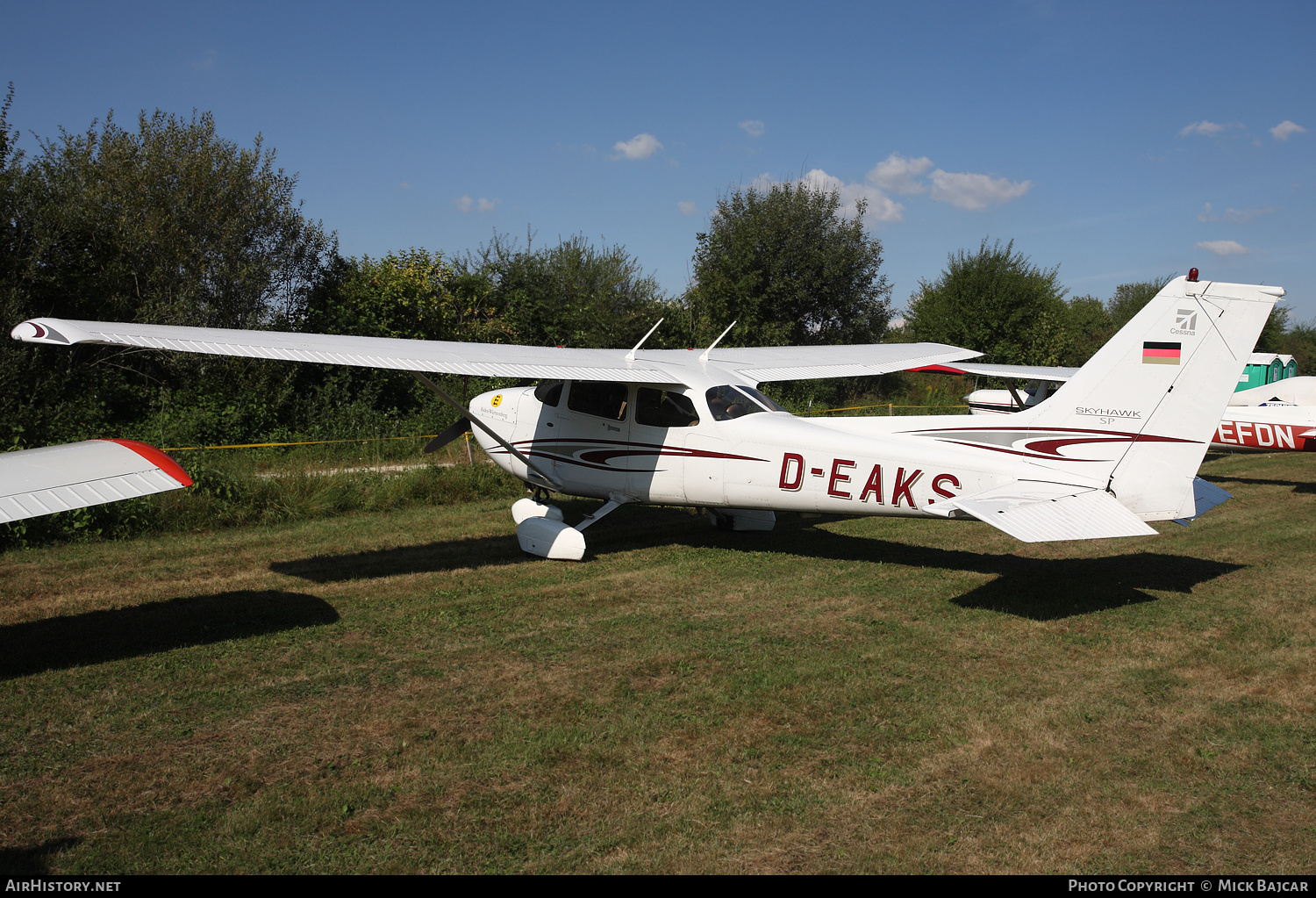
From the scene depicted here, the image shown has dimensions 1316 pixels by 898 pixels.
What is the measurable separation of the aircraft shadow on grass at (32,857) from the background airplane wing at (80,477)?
72.5 inches

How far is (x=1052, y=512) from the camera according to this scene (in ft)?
18.8

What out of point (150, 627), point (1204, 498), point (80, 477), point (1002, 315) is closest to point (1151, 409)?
point (1204, 498)

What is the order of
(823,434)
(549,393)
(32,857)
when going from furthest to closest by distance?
(549,393) < (823,434) < (32,857)

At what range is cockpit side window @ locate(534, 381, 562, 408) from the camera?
9.13 metres

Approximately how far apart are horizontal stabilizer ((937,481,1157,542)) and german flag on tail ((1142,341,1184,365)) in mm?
1121

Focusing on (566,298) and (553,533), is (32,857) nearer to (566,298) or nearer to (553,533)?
(553,533)

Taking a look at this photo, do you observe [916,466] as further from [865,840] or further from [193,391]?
[193,391]

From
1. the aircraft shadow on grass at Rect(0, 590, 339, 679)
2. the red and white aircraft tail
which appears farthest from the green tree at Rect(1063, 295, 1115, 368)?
the aircraft shadow on grass at Rect(0, 590, 339, 679)

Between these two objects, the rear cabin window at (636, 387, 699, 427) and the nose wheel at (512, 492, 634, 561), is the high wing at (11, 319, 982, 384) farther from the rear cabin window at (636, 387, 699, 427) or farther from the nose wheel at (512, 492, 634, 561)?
the nose wheel at (512, 492, 634, 561)

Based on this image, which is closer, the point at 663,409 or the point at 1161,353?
the point at 1161,353

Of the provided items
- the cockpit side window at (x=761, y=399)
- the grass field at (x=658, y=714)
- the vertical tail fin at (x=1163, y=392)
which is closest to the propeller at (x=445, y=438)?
the grass field at (x=658, y=714)

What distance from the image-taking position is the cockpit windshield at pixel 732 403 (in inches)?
317

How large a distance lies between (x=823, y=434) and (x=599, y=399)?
2.57 m

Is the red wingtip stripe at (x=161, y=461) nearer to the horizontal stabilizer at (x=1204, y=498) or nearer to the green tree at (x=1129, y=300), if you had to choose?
the horizontal stabilizer at (x=1204, y=498)
